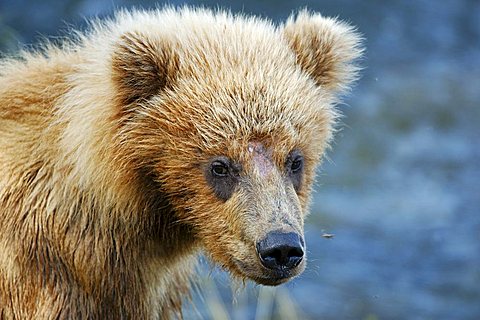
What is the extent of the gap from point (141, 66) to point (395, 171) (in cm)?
895

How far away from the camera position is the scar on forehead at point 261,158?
5.93m

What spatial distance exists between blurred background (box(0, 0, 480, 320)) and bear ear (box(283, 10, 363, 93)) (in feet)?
17.5

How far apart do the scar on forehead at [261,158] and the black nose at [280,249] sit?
1.31ft

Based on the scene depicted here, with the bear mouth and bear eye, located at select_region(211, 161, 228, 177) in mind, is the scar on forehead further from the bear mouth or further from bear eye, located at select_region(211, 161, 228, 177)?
the bear mouth

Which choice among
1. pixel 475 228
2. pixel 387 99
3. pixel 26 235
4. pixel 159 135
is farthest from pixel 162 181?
pixel 387 99

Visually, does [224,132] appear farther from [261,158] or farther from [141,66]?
[141,66]

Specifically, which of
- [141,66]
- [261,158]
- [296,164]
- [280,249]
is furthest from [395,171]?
[280,249]

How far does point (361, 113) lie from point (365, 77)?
0.77 m

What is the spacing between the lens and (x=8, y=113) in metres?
6.43

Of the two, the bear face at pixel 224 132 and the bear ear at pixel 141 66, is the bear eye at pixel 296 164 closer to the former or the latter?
the bear face at pixel 224 132

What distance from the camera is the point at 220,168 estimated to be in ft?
19.6

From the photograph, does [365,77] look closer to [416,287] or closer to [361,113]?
[361,113]


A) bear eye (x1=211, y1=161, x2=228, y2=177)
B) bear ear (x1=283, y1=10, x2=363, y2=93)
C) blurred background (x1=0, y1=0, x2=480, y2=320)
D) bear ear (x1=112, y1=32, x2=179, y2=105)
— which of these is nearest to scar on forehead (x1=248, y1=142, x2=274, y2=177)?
bear eye (x1=211, y1=161, x2=228, y2=177)

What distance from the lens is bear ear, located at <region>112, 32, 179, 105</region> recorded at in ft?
19.7
